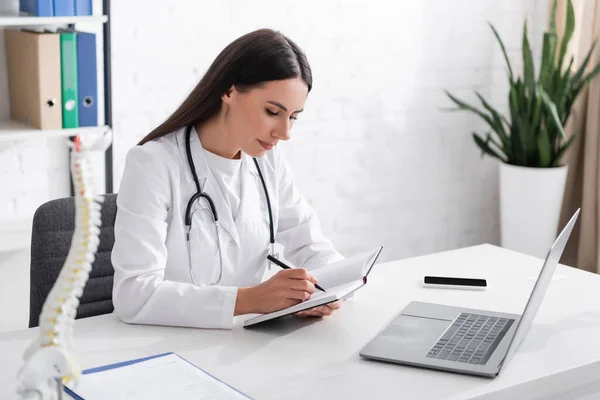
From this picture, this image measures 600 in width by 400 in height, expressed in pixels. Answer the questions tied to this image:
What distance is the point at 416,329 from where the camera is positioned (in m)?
1.68

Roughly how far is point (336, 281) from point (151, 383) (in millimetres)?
508

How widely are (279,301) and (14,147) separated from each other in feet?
5.00

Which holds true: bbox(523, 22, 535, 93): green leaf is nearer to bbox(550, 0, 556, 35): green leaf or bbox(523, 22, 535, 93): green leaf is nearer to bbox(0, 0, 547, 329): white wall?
bbox(550, 0, 556, 35): green leaf

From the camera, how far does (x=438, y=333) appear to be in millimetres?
1661

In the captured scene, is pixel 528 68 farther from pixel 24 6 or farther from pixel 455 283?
pixel 24 6

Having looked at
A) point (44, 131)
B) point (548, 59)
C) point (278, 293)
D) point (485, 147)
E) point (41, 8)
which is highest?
A: point (41, 8)

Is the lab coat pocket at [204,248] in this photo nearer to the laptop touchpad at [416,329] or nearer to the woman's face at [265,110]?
the woman's face at [265,110]

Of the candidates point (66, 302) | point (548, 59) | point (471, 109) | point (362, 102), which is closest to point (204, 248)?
point (66, 302)

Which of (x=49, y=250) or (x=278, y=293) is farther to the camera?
(x=49, y=250)

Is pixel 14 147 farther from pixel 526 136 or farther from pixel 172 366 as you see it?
pixel 526 136

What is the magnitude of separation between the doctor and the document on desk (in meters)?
0.23

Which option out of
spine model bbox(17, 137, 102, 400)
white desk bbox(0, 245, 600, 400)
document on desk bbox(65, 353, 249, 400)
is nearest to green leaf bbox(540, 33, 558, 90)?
white desk bbox(0, 245, 600, 400)

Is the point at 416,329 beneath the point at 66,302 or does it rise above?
beneath

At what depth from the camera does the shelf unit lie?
2.53m
